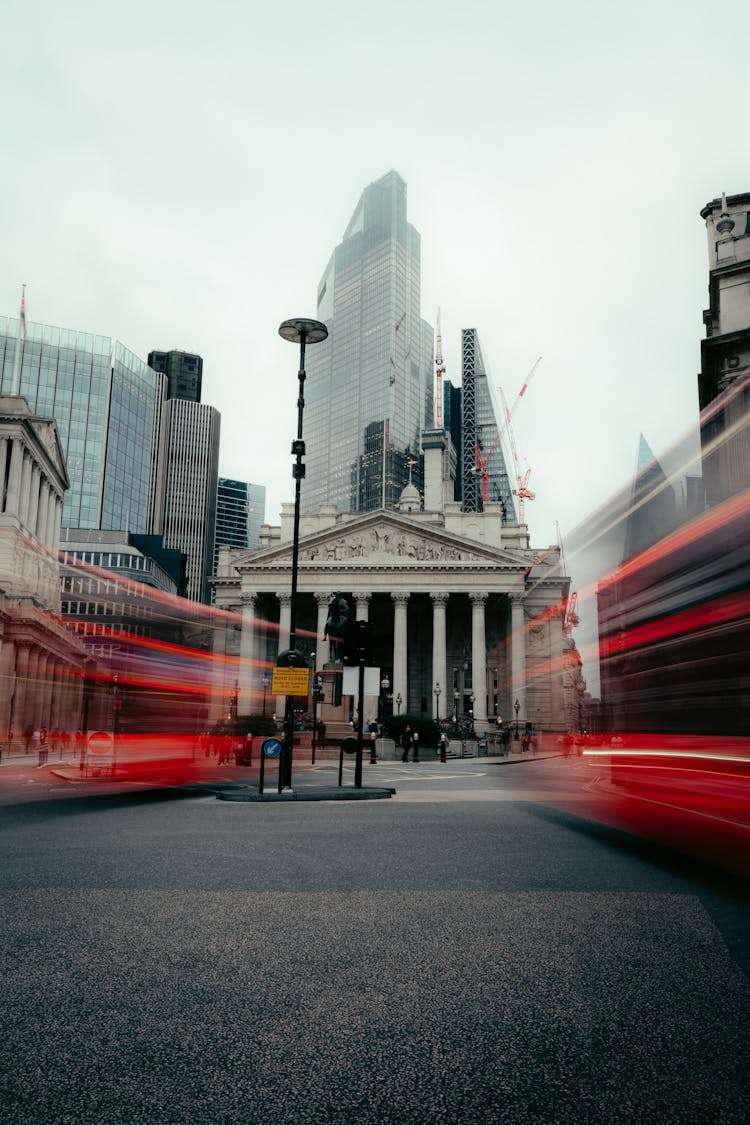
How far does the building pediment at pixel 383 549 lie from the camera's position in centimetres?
7662

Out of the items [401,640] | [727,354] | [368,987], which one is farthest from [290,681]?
[401,640]

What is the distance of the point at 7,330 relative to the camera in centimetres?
14950

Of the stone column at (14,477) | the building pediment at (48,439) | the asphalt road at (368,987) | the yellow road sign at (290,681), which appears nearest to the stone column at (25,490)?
the stone column at (14,477)

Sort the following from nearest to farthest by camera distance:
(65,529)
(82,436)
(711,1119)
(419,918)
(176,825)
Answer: (711,1119) → (419,918) → (176,825) → (65,529) → (82,436)

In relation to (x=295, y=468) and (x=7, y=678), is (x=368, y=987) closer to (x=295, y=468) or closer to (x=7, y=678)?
(x=295, y=468)

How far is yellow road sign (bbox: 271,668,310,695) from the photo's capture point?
2028 centimetres

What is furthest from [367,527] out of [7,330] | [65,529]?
[7,330]

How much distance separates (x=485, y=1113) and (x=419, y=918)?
358 cm

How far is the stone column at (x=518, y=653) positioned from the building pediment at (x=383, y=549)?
4.19 m

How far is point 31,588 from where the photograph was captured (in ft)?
260

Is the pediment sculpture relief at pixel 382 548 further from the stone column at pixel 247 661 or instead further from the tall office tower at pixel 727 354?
the tall office tower at pixel 727 354

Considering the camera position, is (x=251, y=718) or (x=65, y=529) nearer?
(x=251, y=718)

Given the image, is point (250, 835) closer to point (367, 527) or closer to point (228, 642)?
point (367, 527)

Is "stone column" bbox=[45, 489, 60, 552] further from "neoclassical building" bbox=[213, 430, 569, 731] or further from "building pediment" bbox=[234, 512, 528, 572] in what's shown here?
"building pediment" bbox=[234, 512, 528, 572]
